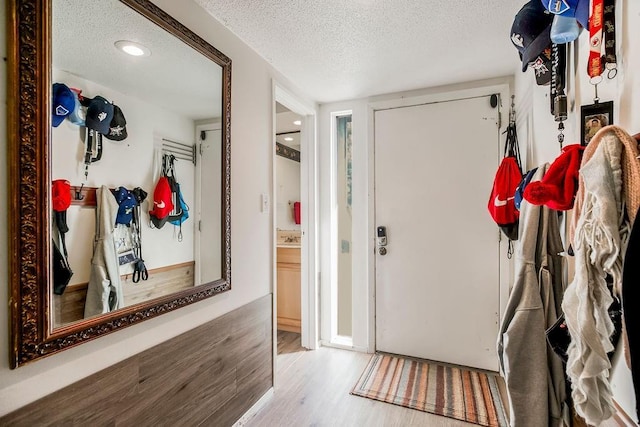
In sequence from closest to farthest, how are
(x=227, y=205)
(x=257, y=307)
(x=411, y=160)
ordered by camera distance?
1. (x=227, y=205)
2. (x=257, y=307)
3. (x=411, y=160)

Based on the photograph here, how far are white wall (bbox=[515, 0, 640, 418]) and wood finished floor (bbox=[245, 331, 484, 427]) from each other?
4.30 feet

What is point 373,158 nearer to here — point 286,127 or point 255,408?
point 286,127

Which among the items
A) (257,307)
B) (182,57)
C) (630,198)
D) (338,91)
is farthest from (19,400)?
(338,91)

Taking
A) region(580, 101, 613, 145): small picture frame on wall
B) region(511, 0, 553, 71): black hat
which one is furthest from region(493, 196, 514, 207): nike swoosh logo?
region(580, 101, 613, 145): small picture frame on wall

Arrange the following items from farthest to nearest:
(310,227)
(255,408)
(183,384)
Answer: (310,227) → (255,408) → (183,384)

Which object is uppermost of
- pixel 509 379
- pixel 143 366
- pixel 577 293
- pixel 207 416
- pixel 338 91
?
pixel 338 91

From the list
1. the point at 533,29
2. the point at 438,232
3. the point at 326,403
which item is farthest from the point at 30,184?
the point at 438,232

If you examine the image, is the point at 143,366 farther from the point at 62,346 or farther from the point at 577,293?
the point at 577,293

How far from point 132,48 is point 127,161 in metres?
0.45

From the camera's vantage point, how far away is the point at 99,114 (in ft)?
3.53

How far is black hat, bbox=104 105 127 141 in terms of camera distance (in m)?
1.12

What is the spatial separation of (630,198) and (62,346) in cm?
155

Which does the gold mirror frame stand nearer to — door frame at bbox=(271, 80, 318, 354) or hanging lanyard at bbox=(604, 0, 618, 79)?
hanging lanyard at bbox=(604, 0, 618, 79)

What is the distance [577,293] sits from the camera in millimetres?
702
